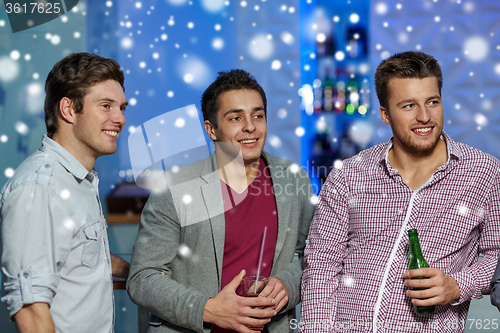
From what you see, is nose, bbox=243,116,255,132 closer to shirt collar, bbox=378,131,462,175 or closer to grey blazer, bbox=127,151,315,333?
grey blazer, bbox=127,151,315,333

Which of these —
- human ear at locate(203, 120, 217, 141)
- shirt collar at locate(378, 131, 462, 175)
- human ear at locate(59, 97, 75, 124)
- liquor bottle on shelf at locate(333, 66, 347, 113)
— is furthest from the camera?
liquor bottle on shelf at locate(333, 66, 347, 113)

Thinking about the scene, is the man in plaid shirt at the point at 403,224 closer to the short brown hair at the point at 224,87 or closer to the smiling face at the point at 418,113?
the smiling face at the point at 418,113

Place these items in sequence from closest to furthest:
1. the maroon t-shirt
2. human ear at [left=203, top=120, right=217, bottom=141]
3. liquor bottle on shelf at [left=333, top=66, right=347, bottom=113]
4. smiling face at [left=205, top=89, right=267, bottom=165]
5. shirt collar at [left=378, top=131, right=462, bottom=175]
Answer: shirt collar at [left=378, top=131, right=462, bottom=175]
the maroon t-shirt
smiling face at [left=205, top=89, right=267, bottom=165]
human ear at [left=203, top=120, right=217, bottom=141]
liquor bottle on shelf at [left=333, top=66, right=347, bottom=113]

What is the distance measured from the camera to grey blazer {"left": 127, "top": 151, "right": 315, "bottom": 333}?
5.23 ft

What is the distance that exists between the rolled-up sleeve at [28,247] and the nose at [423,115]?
1271 millimetres

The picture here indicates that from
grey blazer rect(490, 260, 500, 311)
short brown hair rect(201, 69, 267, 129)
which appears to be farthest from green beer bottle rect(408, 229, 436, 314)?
short brown hair rect(201, 69, 267, 129)

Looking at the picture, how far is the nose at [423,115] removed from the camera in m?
1.58

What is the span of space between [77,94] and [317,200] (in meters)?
1.00

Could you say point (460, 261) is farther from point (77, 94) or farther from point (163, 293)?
point (77, 94)

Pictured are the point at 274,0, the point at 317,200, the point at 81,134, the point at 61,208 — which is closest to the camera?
the point at 61,208

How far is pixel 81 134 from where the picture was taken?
4.95 ft

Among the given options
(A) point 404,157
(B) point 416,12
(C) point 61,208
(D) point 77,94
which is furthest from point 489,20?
(C) point 61,208

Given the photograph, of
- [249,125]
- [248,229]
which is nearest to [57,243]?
[248,229]

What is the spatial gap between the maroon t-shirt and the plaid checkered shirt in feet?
0.55
